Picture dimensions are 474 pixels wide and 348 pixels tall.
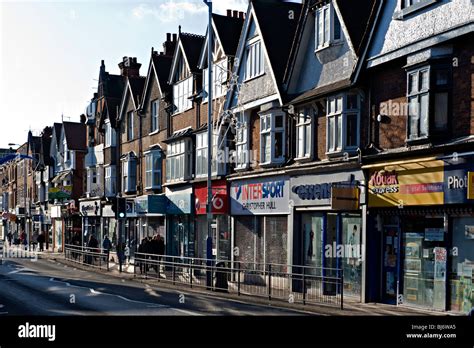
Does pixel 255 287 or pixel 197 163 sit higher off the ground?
pixel 197 163

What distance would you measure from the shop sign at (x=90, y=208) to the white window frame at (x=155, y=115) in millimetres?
11583

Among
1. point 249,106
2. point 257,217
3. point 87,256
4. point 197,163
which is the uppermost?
point 249,106

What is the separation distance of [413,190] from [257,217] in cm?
1097

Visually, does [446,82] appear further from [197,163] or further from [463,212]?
[197,163]

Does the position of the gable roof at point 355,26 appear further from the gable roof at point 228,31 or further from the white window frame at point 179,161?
the white window frame at point 179,161

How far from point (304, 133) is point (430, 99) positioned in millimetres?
7360

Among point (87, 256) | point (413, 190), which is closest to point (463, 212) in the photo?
point (413, 190)

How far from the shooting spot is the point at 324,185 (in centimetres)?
2214

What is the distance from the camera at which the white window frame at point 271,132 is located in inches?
1006

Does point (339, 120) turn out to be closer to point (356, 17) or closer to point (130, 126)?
point (356, 17)

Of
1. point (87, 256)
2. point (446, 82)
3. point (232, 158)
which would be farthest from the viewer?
point (87, 256)

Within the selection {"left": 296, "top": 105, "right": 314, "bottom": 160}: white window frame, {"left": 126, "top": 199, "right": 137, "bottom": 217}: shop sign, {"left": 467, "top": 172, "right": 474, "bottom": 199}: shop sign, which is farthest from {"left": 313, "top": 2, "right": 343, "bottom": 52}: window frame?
{"left": 126, "top": 199, "right": 137, "bottom": 217}: shop sign

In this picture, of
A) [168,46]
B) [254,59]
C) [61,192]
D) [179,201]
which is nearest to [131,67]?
[168,46]

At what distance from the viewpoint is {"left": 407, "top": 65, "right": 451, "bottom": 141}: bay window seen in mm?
16922
